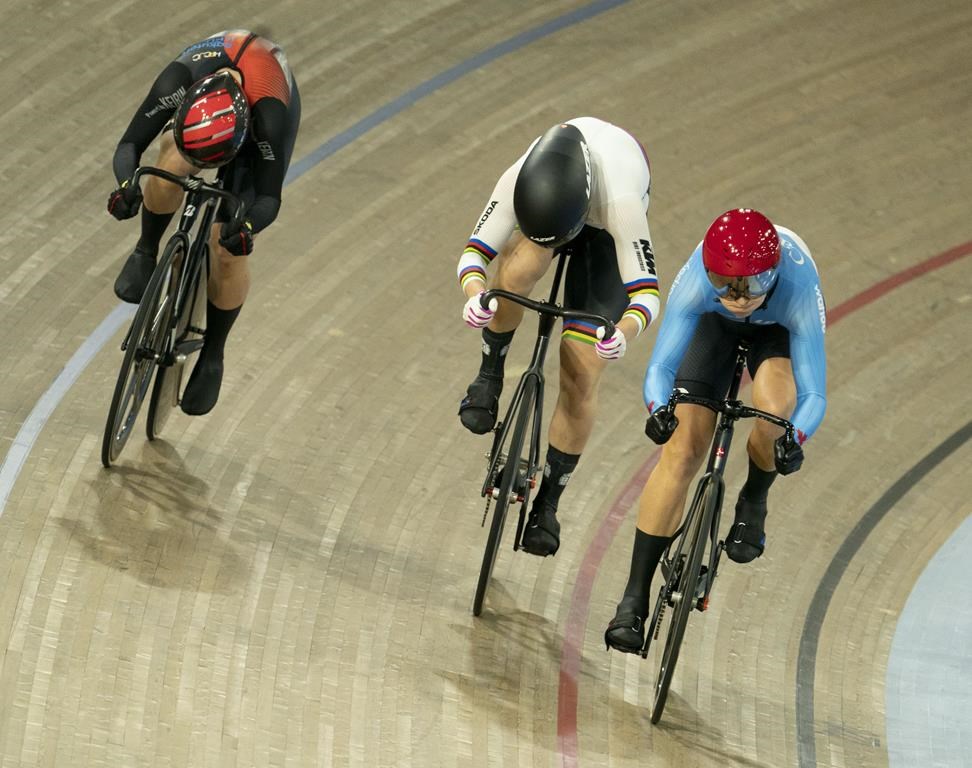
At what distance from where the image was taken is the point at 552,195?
14.8ft

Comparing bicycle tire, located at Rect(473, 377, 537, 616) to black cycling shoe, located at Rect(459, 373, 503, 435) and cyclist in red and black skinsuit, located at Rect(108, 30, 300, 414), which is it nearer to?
black cycling shoe, located at Rect(459, 373, 503, 435)

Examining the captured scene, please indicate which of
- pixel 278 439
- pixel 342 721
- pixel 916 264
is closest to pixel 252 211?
pixel 278 439

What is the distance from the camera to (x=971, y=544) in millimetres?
5637

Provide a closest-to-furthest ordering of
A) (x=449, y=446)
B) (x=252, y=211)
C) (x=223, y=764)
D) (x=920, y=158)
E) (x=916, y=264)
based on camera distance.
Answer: (x=223, y=764) → (x=252, y=211) → (x=449, y=446) → (x=916, y=264) → (x=920, y=158)

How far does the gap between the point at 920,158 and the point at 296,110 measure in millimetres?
3374

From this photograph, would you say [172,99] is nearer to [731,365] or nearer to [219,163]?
[219,163]

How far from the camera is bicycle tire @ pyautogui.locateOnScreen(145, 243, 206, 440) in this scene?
205 inches

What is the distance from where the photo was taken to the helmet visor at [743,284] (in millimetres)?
4238

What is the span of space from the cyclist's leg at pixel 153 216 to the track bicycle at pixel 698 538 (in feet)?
6.15

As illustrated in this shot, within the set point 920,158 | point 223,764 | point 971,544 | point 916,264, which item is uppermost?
point 920,158

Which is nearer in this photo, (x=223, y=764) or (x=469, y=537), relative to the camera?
(x=223, y=764)

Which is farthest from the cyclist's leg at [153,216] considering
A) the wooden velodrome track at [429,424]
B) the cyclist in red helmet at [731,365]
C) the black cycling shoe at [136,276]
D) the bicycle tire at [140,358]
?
the cyclist in red helmet at [731,365]

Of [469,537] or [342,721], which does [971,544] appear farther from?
[342,721]

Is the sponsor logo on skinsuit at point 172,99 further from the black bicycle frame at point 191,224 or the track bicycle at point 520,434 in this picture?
the track bicycle at point 520,434
